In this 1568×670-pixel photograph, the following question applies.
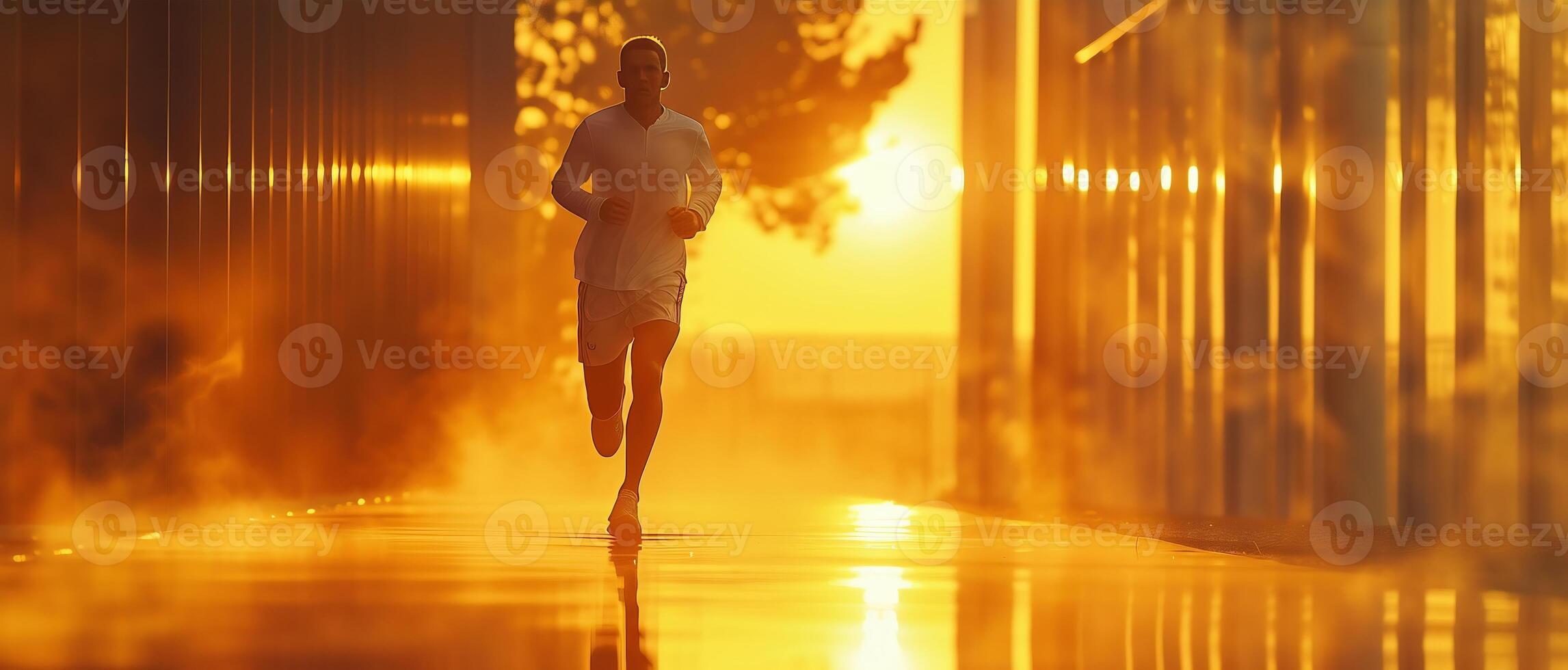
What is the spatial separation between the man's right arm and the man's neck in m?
0.11

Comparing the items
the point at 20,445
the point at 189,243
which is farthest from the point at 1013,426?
the point at 20,445

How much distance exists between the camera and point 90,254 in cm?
336

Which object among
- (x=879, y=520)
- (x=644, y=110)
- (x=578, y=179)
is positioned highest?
(x=644, y=110)

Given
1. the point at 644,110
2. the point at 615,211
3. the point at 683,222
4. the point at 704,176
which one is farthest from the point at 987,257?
the point at 615,211

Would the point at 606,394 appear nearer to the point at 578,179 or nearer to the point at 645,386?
the point at 645,386

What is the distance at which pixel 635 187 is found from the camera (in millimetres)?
3230

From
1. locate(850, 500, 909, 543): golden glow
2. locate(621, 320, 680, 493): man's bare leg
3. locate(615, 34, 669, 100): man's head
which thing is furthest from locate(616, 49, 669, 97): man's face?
locate(850, 500, 909, 543): golden glow

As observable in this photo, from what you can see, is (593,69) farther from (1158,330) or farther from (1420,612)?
(1420,612)

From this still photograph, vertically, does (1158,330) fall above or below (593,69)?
below

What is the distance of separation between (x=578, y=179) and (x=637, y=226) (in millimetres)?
190

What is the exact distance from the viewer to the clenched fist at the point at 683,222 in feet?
10.3

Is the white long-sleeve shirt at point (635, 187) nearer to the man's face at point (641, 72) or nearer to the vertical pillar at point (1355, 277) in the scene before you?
the man's face at point (641, 72)

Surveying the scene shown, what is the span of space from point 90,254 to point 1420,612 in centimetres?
295

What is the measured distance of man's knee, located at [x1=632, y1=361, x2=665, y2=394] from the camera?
324 centimetres
